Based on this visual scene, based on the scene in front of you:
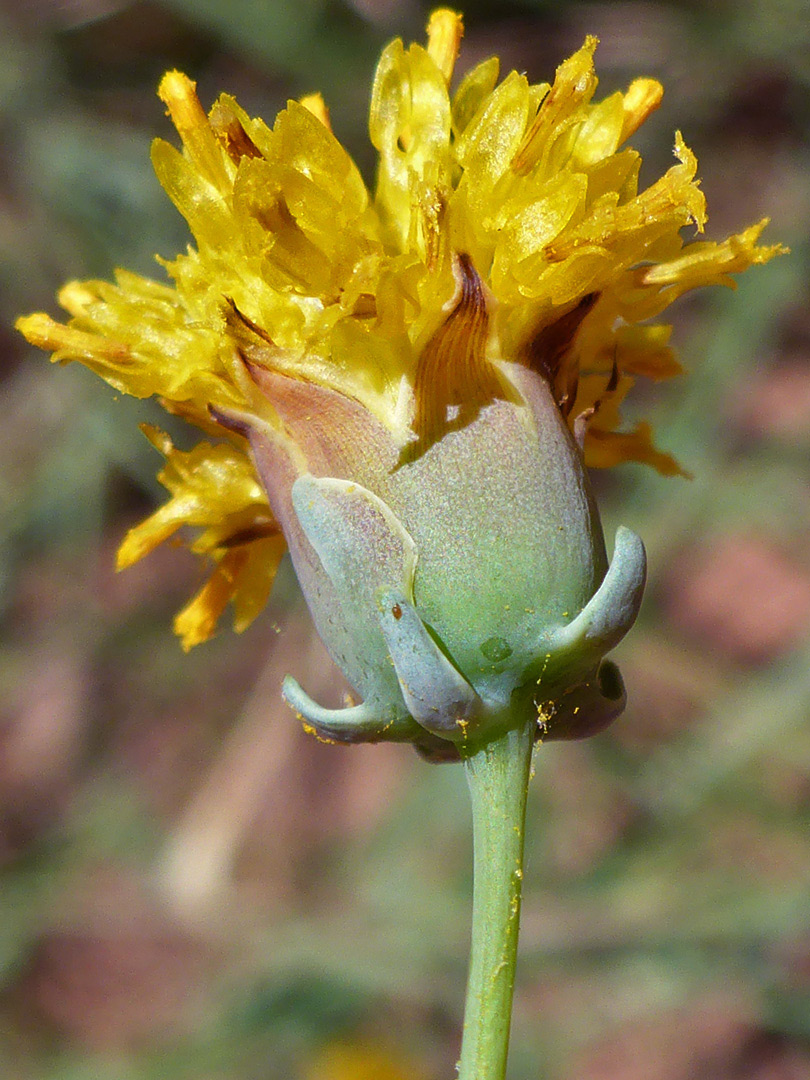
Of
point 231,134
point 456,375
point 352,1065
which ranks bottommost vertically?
point 352,1065

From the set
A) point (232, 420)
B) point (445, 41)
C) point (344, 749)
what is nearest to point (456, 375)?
point (232, 420)

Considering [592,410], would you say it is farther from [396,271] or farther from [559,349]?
[396,271]

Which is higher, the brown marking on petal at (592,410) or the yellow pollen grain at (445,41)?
the yellow pollen grain at (445,41)

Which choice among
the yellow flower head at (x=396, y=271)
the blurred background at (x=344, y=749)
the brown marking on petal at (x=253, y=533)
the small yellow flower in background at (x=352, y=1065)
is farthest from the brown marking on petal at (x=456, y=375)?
the small yellow flower in background at (x=352, y=1065)

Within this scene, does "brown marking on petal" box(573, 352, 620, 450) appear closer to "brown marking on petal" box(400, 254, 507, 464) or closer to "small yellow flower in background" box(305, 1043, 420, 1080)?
"brown marking on petal" box(400, 254, 507, 464)

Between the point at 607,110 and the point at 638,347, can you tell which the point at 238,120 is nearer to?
the point at 607,110

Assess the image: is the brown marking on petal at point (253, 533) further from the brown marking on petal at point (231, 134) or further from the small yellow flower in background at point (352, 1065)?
the small yellow flower in background at point (352, 1065)
